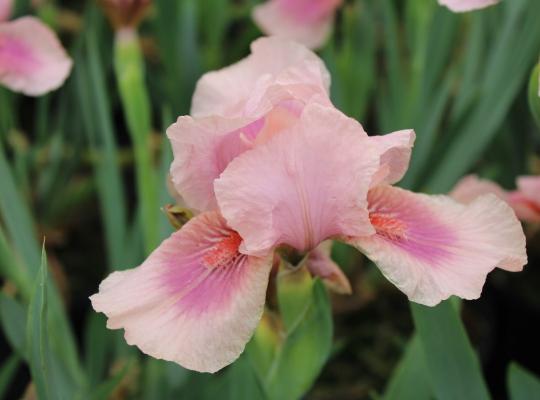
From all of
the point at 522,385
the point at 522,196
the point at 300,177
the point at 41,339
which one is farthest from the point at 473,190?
the point at 41,339

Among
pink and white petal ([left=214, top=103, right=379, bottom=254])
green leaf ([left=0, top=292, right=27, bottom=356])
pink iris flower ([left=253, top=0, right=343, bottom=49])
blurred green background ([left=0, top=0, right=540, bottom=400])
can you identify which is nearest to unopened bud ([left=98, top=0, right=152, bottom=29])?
blurred green background ([left=0, top=0, right=540, bottom=400])

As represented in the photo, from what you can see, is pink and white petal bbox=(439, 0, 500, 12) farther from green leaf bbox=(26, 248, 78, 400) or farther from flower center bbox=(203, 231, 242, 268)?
green leaf bbox=(26, 248, 78, 400)

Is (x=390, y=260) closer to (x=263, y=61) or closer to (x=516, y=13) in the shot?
(x=263, y=61)

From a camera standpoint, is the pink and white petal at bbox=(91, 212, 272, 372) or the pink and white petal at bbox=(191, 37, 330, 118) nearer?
the pink and white petal at bbox=(91, 212, 272, 372)

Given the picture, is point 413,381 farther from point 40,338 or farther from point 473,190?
point 40,338

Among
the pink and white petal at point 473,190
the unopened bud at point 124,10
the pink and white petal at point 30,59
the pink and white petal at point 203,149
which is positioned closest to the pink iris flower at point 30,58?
the pink and white petal at point 30,59
